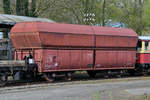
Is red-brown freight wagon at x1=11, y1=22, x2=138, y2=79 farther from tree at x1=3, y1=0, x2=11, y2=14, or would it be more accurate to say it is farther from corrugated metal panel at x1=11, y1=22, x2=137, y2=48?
tree at x1=3, y1=0, x2=11, y2=14

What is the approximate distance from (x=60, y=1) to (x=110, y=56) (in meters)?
13.7

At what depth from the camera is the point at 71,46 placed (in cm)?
1627

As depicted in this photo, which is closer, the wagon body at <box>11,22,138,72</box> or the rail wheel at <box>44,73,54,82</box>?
the wagon body at <box>11,22,138,72</box>

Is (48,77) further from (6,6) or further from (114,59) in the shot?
(6,6)

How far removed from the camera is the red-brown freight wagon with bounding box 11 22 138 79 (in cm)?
1523

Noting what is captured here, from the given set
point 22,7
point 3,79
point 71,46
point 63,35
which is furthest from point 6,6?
point 3,79

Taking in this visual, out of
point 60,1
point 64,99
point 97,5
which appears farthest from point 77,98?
point 97,5

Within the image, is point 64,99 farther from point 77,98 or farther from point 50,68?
point 50,68

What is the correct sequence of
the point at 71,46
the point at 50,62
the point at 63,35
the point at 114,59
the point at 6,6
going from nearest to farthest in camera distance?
1. the point at 50,62
2. the point at 63,35
3. the point at 71,46
4. the point at 114,59
5. the point at 6,6

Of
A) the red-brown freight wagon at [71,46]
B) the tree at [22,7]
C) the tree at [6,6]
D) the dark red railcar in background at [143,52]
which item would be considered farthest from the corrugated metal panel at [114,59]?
the tree at [22,7]

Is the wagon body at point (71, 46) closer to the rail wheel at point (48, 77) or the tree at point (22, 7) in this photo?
the rail wheel at point (48, 77)

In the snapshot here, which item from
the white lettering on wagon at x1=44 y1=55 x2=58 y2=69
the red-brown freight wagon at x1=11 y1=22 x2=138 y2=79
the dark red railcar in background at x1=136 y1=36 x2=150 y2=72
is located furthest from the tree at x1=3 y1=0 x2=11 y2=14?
the dark red railcar in background at x1=136 y1=36 x2=150 y2=72

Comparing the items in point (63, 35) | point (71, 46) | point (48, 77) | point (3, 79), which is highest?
point (63, 35)

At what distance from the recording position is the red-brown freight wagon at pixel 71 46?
1523cm
